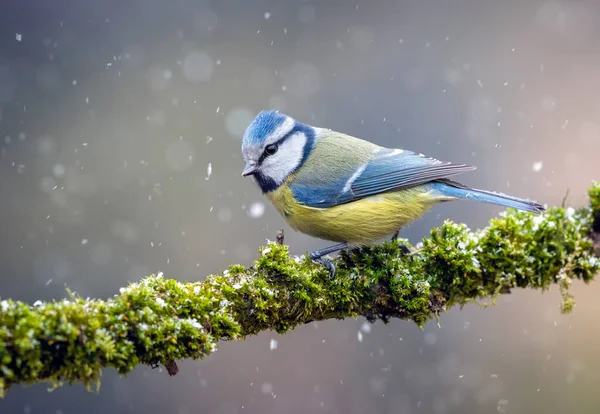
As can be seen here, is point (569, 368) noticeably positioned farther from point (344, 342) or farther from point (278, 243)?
point (278, 243)

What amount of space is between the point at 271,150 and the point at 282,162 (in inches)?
3.0

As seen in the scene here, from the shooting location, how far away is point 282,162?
2.96m

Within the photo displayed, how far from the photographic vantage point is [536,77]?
5.42 meters

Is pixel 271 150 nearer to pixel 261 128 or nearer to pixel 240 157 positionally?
pixel 261 128

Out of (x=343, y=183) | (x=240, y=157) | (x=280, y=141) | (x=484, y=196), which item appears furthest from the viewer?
(x=240, y=157)

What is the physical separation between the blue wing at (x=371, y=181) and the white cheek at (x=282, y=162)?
91 millimetres

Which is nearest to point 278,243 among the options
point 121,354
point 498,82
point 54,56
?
point 121,354

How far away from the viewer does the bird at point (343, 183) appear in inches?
109

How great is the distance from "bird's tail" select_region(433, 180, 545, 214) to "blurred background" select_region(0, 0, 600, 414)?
1.70 metres

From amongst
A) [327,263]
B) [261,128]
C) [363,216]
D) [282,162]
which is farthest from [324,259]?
[261,128]

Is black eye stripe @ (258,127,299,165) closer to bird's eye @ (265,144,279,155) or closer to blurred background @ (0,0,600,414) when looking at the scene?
bird's eye @ (265,144,279,155)

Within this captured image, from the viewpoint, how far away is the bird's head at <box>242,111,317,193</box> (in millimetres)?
2900

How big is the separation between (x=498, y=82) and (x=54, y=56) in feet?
12.9

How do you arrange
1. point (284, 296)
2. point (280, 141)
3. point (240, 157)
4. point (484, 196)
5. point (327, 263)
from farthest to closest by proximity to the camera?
point (240, 157), point (280, 141), point (484, 196), point (327, 263), point (284, 296)
